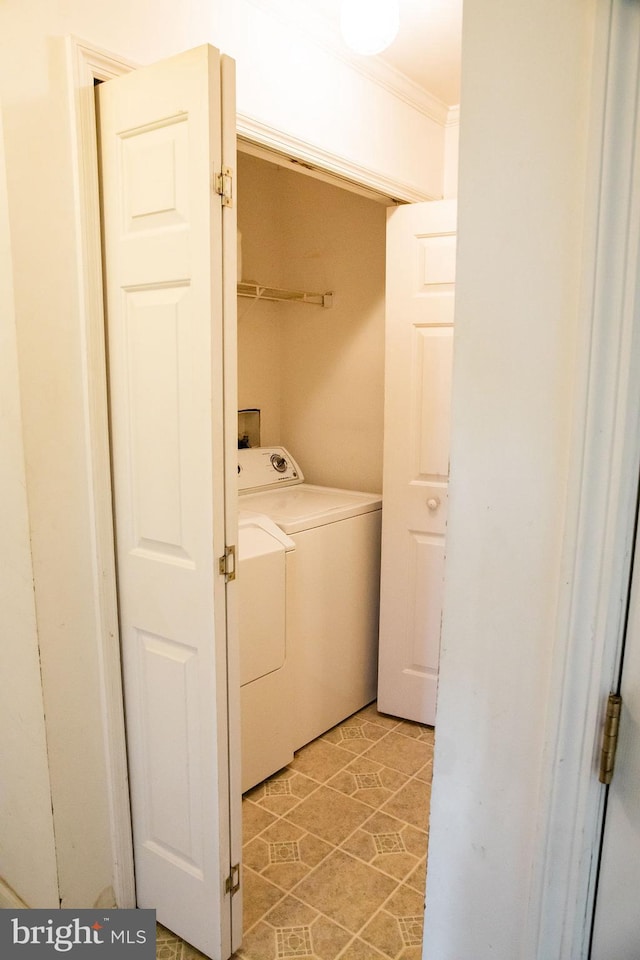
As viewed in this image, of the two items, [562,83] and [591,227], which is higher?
[562,83]

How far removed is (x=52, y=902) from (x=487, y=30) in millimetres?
1969

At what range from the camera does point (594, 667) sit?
0.69 meters

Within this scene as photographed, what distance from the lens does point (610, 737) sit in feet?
2.28

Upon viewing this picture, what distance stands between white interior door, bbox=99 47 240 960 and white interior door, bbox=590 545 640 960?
943 millimetres

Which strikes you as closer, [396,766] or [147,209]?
[147,209]

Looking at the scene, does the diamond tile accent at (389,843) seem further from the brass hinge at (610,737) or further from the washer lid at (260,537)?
the brass hinge at (610,737)

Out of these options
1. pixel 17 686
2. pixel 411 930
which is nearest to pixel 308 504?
pixel 17 686

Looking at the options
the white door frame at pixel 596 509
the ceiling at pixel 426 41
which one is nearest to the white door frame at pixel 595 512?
the white door frame at pixel 596 509

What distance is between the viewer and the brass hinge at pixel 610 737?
2.27 feet

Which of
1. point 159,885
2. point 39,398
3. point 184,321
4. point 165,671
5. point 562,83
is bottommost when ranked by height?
point 159,885

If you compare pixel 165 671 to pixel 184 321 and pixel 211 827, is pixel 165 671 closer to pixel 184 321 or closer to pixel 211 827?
pixel 211 827

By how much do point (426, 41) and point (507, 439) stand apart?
6.52 feet

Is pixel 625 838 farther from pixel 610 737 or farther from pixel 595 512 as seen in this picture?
pixel 595 512

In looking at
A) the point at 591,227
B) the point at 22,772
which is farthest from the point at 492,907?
the point at 22,772
